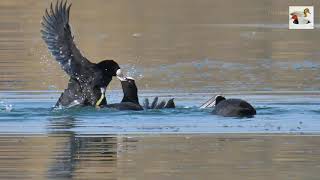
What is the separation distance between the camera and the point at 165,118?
15250 mm

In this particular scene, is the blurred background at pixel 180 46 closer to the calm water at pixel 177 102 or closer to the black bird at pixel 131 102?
the calm water at pixel 177 102

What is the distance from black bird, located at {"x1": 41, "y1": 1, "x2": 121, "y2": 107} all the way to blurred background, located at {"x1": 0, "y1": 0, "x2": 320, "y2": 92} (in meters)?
2.00

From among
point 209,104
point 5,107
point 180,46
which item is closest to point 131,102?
point 209,104

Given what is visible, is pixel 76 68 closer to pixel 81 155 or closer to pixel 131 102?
pixel 131 102

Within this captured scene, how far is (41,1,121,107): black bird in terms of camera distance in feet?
54.0

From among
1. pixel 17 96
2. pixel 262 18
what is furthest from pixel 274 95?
pixel 262 18

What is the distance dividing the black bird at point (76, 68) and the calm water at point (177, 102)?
16.3 inches

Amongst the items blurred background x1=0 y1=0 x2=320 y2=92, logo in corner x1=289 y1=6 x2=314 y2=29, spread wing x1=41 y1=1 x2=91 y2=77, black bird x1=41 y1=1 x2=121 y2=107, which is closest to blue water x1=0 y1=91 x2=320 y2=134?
black bird x1=41 y1=1 x2=121 y2=107

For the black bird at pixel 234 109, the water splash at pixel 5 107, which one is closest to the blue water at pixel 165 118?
the water splash at pixel 5 107

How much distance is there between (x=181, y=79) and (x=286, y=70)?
204cm

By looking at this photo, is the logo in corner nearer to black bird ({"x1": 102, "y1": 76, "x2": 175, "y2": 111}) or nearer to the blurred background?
the blurred background

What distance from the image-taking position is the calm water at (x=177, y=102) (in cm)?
1145

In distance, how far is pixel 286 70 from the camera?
68.8 feet

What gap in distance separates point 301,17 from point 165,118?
1974 centimetres
